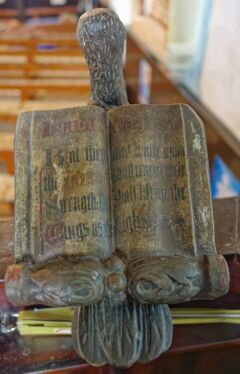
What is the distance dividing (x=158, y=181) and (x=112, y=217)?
10 centimetres

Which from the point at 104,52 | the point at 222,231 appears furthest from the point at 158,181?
the point at 222,231

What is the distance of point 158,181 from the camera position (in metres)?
0.74

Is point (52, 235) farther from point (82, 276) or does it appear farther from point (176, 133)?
point (176, 133)

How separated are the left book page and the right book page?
3 centimetres

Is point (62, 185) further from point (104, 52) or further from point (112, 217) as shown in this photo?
point (104, 52)

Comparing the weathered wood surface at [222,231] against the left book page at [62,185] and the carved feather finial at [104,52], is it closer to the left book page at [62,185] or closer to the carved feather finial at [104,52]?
the left book page at [62,185]

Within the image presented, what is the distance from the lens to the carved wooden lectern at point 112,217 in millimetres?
662

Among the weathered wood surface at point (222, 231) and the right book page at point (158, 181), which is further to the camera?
Answer: the weathered wood surface at point (222, 231)

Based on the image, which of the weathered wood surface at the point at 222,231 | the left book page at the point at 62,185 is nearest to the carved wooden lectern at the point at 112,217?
the left book page at the point at 62,185

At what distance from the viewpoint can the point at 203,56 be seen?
225 centimetres

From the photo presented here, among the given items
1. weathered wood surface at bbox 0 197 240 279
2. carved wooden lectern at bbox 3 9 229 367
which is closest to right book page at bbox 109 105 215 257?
carved wooden lectern at bbox 3 9 229 367

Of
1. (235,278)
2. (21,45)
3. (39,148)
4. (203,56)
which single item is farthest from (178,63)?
(39,148)

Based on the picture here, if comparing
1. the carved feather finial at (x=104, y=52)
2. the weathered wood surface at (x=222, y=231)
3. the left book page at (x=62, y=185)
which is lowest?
the weathered wood surface at (x=222, y=231)

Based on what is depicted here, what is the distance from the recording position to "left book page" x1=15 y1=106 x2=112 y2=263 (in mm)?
713
